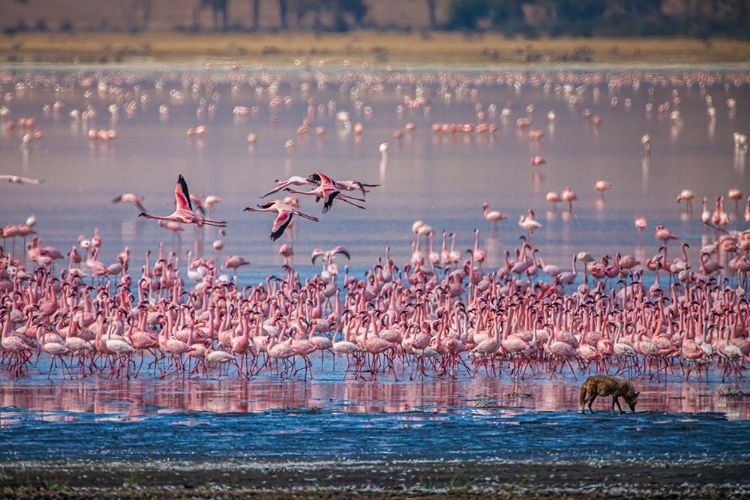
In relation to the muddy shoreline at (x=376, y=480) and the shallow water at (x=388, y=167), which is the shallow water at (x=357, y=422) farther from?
the shallow water at (x=388, y=167)

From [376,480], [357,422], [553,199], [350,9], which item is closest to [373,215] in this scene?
[553,199]

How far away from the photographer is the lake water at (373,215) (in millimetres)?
9027

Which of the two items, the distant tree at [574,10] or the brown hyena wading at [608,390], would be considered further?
the distant tree at [574,10]

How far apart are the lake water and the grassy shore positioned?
18.3m

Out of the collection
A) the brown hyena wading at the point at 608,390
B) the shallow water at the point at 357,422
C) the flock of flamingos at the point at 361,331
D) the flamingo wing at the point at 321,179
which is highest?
the flamingo wing at the point at 321,179

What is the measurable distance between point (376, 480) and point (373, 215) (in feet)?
47.9

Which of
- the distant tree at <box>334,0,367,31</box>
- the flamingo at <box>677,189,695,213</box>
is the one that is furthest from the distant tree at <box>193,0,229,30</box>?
the flamingo at <box>677,189,695,213</box>

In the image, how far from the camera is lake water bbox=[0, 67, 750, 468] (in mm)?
9027

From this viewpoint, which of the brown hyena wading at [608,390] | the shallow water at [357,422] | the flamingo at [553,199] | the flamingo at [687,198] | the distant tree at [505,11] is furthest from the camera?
the distant tree at [505,11]

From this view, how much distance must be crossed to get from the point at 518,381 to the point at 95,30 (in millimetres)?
96228

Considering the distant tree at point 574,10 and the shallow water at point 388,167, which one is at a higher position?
the distant tree at point 574,10

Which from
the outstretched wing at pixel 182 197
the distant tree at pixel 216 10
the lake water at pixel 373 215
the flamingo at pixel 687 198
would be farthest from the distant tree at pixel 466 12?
the outstretched wing at pixel 182 197

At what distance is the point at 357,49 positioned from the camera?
3639 inches

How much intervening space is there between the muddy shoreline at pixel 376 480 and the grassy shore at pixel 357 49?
244 ft
